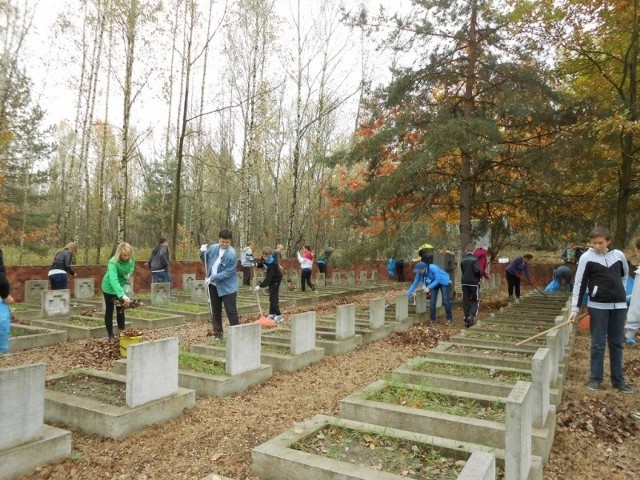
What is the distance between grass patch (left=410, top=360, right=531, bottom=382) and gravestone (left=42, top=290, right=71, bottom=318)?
7577mm

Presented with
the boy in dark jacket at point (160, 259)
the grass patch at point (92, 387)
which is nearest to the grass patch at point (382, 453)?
the grass patch at point (92, 387)

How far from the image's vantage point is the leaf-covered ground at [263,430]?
11.8 feet

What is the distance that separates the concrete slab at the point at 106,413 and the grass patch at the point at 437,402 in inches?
78.6

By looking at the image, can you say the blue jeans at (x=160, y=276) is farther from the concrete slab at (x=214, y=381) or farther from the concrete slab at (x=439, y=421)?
the concrete slab at (x=439, y=421)

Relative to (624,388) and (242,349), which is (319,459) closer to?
(242,349)

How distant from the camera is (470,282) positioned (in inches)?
376

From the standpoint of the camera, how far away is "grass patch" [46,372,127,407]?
179 inches

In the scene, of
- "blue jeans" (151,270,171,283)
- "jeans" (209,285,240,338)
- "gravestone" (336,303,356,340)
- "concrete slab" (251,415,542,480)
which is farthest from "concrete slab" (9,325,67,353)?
"concrete slab" (251,415,542,480)

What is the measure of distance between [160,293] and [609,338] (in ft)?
31.8

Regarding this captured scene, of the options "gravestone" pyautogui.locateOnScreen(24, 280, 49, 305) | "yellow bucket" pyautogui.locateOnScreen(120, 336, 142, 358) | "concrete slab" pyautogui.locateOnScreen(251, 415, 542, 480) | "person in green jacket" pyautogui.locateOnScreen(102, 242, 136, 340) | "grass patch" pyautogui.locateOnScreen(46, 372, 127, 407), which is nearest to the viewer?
"concrete slab" pyautogui.locateOnScreen(251, 415, 542, 480)

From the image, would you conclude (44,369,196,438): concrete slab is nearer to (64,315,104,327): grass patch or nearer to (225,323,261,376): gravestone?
(225,323,261,376): gravestone

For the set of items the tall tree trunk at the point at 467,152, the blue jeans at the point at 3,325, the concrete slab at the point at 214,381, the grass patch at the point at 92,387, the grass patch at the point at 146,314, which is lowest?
the concrete slab at the point at 214,381

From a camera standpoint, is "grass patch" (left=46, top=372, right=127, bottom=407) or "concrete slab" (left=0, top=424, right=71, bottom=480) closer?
"concrete slab" (left=0, top=424, right=71, bottom=480)

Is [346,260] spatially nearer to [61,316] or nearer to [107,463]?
[61,316]
